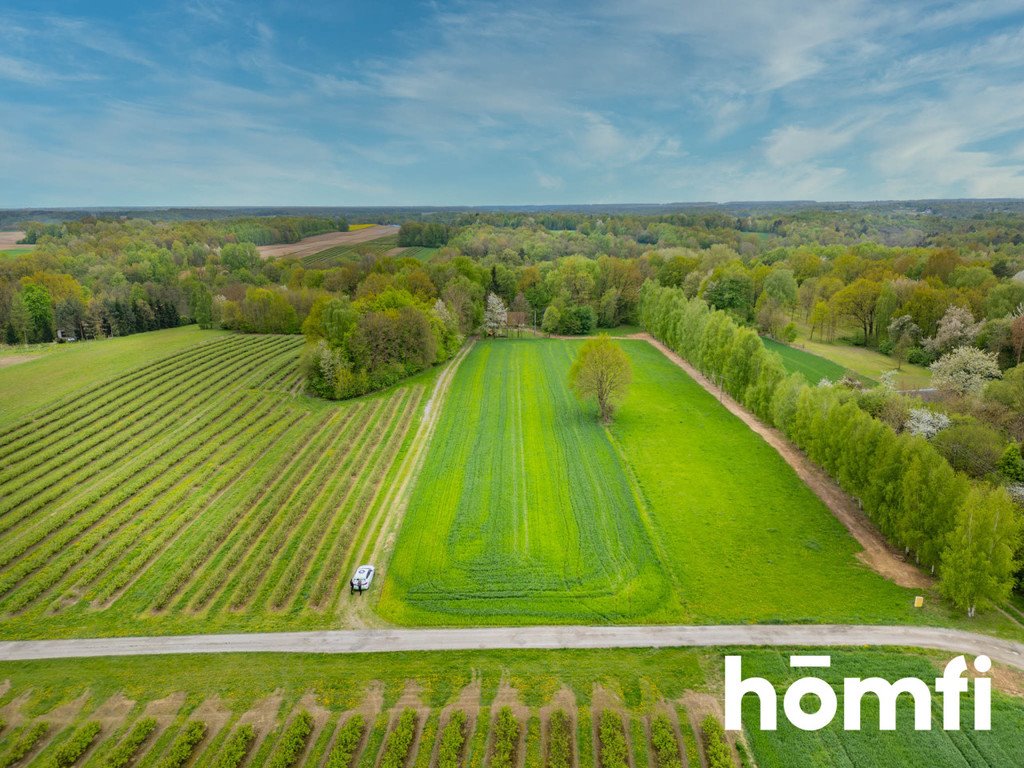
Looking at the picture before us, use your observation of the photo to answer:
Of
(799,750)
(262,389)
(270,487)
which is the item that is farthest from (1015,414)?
(262,389)

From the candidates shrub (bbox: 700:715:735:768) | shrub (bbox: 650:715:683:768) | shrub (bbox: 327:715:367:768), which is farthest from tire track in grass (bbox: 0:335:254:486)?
shrub (bbox: 700:715:735:768)

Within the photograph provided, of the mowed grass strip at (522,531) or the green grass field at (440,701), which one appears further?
the mowed grass strip at (522,531)

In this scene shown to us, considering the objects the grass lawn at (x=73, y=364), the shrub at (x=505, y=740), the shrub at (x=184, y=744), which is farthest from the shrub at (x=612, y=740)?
the grass lawn at (x=73, y=364)

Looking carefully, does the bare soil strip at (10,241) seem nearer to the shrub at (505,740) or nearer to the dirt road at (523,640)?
the dirt road at (523,640)

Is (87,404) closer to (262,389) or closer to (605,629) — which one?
(262,389)

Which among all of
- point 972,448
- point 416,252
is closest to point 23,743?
point 972,448

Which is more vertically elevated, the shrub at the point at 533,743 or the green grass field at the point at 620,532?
the green grass field at the point at 620,532

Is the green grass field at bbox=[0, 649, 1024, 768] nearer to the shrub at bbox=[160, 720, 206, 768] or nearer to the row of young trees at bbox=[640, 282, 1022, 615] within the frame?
the shrub at bbox=[160, 720, 206, 768]
